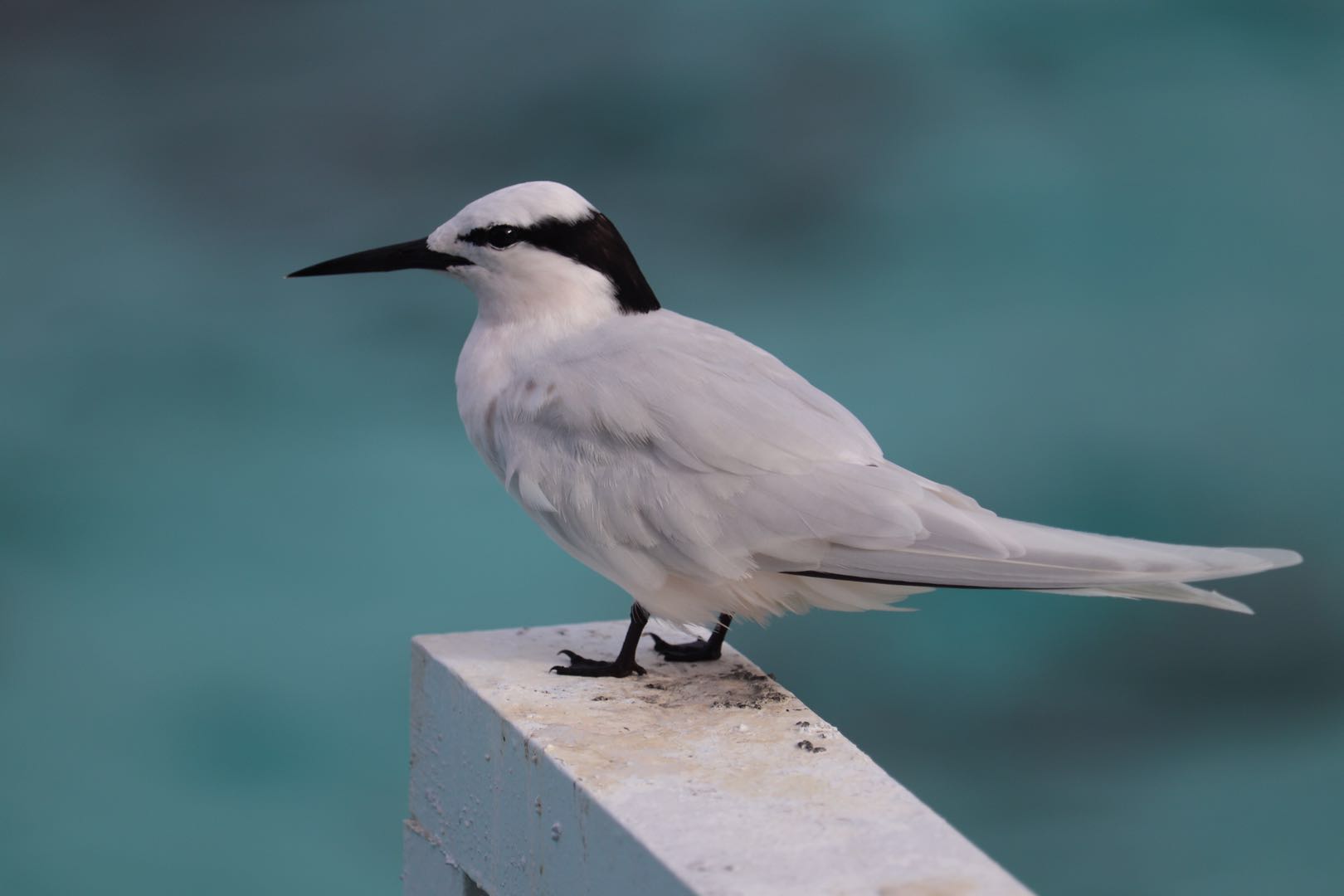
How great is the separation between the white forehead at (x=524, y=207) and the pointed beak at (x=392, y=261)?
0.26 feet

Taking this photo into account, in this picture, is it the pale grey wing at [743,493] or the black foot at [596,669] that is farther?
the black foot at [596,669]

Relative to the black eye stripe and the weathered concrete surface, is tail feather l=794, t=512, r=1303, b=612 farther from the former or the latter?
the black eye stripe

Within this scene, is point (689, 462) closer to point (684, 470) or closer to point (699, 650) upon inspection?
point (684, 470)

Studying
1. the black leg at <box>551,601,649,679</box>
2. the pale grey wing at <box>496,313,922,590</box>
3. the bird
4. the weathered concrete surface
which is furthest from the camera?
the black leg at <box>551,601,649,679</box>

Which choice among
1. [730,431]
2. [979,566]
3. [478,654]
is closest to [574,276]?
[730,431]

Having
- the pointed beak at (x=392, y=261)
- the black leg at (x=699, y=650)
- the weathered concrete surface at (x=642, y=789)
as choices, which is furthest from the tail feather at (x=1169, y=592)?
the pointed beak at (x=392, y=261)

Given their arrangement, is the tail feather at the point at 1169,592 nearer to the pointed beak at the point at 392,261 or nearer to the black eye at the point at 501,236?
the black eye at the point at 501,236

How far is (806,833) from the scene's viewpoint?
2.37m

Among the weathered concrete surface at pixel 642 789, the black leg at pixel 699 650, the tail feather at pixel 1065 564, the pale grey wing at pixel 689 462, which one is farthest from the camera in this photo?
the black leg at pixel 699 650

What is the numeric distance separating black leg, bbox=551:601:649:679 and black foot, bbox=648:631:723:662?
0.12 m

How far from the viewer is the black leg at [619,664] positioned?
3.09m

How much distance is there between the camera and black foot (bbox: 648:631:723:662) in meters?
3.22

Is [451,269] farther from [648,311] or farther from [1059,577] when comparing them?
[1059,577]

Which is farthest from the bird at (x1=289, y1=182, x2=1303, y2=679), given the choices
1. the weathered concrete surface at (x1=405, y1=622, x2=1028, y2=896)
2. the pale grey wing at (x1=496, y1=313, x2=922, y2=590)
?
the weathered concrete surface at (x1=405, y1=622, x2=1028, y2=896)
